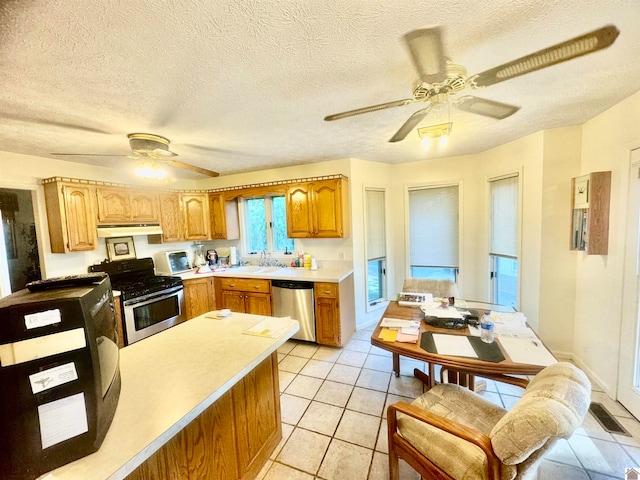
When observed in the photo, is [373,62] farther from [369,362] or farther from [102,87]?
[369,362]

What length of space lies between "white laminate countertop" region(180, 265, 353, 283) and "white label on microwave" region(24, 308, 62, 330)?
8.21ft

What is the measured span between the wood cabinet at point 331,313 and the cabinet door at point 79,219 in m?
2.71

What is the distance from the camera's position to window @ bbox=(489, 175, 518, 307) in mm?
3084

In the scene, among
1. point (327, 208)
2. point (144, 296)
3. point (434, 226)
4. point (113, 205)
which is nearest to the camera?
point (144, 296)

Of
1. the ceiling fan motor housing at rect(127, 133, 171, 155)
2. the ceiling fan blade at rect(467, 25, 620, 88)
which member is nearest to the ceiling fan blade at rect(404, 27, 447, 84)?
the ceiling fan blade at rect(467, 25, 620, 88)

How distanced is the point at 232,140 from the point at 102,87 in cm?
111

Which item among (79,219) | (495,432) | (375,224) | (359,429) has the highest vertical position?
(79,219)

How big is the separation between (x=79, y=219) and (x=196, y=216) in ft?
4.78

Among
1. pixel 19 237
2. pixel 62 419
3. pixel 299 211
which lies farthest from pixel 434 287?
pixel 19 237

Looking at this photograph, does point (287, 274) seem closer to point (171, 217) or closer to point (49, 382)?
point (171, 217)

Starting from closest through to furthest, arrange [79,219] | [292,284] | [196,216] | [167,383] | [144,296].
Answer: [167,383], [79,219], [144,296], [292,284], [196,216]

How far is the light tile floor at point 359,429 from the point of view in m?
1.61

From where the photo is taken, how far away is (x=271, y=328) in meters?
1.75

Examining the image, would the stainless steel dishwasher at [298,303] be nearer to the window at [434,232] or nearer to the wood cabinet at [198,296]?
the wood cabinet at [198,296]
